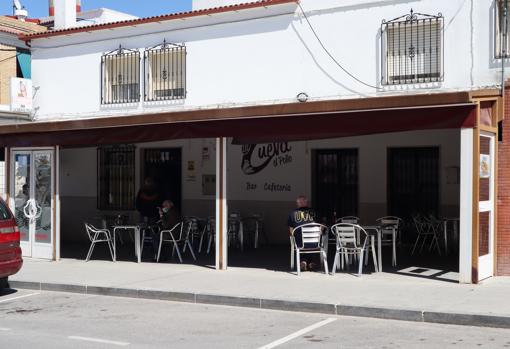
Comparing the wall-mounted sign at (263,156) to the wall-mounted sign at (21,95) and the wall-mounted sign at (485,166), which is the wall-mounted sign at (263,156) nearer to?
the wall-mounted sign at (21,95)

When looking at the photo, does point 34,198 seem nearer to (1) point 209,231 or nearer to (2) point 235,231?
(1) point 209,231

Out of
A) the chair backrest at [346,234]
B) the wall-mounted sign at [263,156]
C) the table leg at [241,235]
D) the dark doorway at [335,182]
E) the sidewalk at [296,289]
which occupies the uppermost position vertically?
the wall-mounted sign at [263,156]

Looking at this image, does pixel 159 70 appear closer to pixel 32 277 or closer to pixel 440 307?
pixel 32 277

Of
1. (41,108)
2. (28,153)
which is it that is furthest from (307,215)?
(41,108)

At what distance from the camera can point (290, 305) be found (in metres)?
9.55

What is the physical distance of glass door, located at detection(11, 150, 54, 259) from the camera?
14711 mm

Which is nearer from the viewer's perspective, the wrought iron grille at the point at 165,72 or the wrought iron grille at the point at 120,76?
the wrought iron grille at the point at 165,72

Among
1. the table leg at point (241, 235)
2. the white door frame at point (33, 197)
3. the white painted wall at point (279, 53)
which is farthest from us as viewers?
the table leg at point (241, 235)

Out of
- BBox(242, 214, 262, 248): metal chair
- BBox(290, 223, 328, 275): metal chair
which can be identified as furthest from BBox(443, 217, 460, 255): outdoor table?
BBox(242, 214, 262, 248): metal chair

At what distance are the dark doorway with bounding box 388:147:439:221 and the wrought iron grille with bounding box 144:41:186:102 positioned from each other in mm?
5492

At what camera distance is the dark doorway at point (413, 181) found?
15.6 meters

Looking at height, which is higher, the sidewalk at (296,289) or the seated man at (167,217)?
the seated man at (167,217)

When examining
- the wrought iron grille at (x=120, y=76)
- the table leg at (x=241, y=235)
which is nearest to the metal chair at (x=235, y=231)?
the table leg at (x=241, y=235)

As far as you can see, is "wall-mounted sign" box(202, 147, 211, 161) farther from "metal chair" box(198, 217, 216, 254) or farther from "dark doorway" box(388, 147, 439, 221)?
"dark doorway" box(388, 147, 439, 221)
